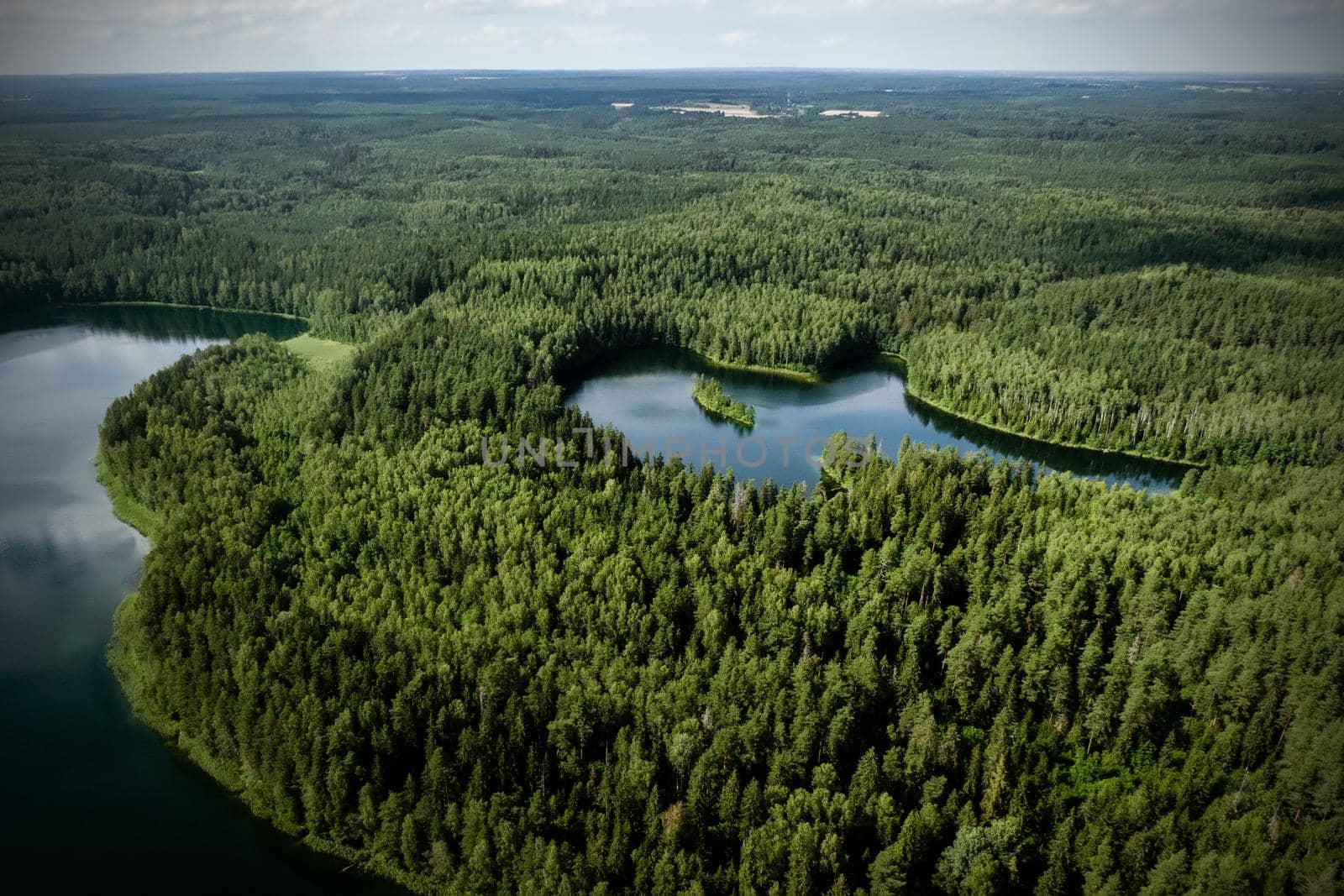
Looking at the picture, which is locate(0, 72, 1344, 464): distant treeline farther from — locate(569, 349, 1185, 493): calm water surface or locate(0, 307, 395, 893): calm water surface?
locate(0, 307, 395, 893): calm water surface

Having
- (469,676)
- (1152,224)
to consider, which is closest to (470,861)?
(469,676)

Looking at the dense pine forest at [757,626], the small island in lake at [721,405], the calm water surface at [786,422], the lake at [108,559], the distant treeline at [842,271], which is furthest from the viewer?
the distant treeline at [842,271]

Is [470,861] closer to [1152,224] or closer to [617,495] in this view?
[617,495]

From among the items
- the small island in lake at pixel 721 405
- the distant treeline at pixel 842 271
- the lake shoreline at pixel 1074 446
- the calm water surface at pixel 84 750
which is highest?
the distant treeline at pixel 842 271

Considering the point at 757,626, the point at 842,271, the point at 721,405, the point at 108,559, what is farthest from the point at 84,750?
the point at 842,271

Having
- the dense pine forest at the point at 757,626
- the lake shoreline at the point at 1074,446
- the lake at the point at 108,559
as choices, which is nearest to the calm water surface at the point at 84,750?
the lake at the point at 108,559

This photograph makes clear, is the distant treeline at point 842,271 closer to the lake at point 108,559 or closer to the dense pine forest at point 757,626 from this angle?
the dense pine forest at point 757,626
